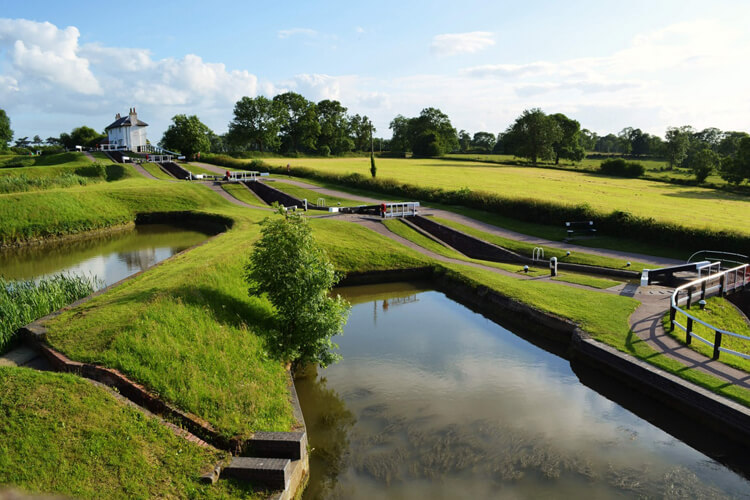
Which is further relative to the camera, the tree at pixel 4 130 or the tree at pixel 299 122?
the tree at pixel 299 122

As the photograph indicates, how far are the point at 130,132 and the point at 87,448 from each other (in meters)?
75.6

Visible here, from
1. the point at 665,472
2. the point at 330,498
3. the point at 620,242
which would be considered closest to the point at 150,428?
the point at 330,498

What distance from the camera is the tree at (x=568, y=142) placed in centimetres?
8075

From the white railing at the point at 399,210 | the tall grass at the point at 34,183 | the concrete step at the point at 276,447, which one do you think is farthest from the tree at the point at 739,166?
the tall grass at the point at 34,183

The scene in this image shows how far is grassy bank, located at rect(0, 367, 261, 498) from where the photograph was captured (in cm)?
669

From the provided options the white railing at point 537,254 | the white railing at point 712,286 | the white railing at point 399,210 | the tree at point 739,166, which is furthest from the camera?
the tree at point 739,166

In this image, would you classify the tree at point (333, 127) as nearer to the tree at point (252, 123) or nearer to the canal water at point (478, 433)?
the tree at point (252, 123)

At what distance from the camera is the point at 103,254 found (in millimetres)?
27469

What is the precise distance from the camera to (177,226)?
119 feet

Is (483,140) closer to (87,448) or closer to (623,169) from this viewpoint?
(623,169)

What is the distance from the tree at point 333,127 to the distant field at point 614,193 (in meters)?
34.0

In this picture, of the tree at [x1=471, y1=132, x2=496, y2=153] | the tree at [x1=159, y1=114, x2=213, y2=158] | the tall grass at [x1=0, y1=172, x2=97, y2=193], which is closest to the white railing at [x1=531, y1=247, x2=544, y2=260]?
the tall grass at [x1=0, y1=172, x2=97, y2=193]

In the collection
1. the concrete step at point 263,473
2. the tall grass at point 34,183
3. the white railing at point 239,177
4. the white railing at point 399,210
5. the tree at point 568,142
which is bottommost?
the concrete step at point 263,473

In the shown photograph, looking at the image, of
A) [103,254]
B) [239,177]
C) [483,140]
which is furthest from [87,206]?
[483,140]
